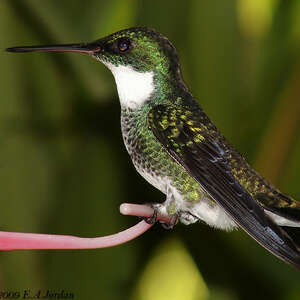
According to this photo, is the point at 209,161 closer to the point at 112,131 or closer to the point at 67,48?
the point at 67,48

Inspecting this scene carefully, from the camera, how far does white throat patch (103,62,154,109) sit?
87 centimetres

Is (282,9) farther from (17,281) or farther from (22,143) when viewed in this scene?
(17,281)

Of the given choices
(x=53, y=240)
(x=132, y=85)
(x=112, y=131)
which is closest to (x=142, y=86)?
(x=132, y=85)

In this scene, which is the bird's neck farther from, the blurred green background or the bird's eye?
the blurred green background

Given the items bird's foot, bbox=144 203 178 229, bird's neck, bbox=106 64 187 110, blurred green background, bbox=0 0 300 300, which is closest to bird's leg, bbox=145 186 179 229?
bird's foot, bbox=144 203 178 229

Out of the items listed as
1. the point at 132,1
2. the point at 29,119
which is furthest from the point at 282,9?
the point at 29,119

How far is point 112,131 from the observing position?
135 cm

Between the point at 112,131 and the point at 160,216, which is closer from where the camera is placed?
the point at 160,216

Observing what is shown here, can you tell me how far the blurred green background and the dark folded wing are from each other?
304 millimetres

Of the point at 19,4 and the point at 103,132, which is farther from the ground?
the point at 19,4

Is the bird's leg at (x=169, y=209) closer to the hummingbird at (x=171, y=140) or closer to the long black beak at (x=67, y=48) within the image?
the hummingbird at (x=171, y=140)

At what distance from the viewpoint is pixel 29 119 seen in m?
1.28

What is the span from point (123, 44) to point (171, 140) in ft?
0.53

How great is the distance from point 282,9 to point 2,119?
0.73 meters
